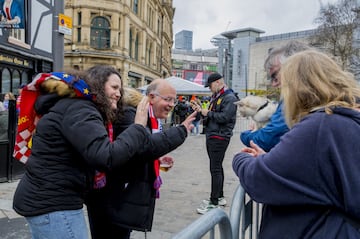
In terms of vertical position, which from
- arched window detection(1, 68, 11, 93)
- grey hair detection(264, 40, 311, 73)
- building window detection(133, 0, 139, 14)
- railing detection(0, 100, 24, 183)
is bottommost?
railing detection(0, 100, 24, 183)

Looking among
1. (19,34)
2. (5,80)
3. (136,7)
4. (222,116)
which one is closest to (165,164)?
(222,116)

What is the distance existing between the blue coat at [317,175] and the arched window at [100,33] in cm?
A: 3000

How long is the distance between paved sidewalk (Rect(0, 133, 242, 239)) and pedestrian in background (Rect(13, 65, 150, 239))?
7.26ft

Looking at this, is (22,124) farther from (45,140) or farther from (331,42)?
(331,42)

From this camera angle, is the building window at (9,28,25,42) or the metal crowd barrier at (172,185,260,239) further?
the building window at (9,28,25,42)

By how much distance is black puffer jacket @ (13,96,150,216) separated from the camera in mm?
1812

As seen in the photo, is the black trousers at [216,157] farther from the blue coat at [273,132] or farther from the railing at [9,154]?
the railing at [9,154]

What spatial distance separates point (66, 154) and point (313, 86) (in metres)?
1.32

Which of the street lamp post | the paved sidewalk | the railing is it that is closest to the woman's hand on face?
the paved sidewalk

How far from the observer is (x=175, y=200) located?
5.59 metres

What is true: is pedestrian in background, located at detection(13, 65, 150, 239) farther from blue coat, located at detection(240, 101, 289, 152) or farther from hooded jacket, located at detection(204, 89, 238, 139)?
hooded jacket, located at detection(204, 89, 238, 139)

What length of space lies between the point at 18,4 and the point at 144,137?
9.48 metres

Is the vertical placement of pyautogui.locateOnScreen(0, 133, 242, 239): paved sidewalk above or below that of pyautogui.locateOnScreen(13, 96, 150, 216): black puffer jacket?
below

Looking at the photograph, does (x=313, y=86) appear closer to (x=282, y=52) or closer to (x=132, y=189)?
(x=282, y=52)
